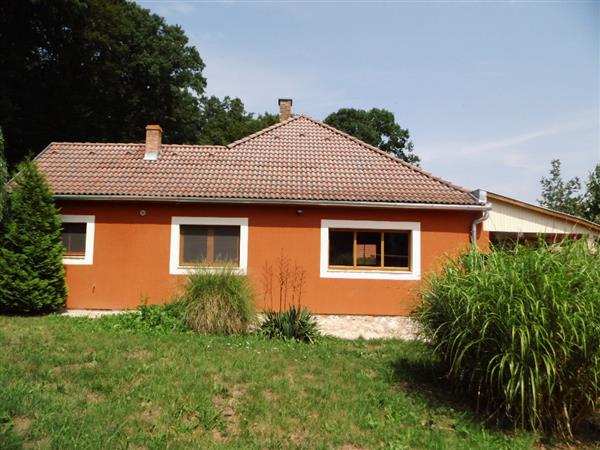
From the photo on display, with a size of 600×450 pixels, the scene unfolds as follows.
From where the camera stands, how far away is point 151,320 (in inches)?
374

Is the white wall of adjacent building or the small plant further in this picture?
the white wall of adjacent building

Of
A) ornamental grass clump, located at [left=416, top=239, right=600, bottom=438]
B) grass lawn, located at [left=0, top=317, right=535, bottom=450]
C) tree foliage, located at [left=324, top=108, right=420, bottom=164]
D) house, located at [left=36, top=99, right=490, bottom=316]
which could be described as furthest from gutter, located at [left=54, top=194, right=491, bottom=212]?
tree foliage, located at [left=324, top=108, right=420, bottom=164]

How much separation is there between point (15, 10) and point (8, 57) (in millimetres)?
2466

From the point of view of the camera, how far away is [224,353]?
24.8 ft

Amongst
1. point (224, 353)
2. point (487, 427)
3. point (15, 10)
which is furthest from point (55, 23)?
point (487, 427)

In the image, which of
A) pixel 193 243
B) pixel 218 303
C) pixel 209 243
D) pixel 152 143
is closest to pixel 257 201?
pixel 209 243

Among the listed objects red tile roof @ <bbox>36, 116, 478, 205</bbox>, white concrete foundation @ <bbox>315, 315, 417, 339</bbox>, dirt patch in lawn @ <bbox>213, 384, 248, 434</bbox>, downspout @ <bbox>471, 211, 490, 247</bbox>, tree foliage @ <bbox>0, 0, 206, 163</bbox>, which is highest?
tree foliage @ <bbox>0, 0, 206, 163</bbox>

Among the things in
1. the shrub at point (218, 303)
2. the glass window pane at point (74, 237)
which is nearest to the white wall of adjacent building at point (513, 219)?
the shrub at point (218, 303)

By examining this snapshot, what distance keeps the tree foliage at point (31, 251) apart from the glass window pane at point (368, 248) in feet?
24.6

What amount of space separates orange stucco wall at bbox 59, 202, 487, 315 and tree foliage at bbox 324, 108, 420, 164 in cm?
3698

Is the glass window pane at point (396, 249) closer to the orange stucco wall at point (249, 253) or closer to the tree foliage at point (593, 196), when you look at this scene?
the orange stucco wall at point (249, 253)

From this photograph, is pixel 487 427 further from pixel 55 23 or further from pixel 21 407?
pixel 55 23

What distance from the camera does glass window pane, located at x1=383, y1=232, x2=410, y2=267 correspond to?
12.3 meters

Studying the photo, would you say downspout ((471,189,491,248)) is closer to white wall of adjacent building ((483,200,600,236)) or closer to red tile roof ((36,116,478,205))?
red tile roof ((36,116,478,205))
